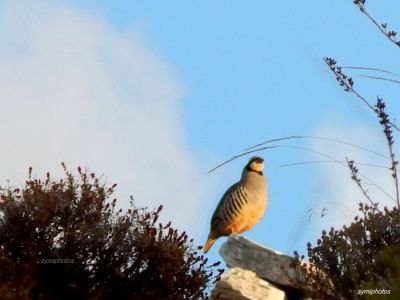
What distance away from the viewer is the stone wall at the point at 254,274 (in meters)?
8.52

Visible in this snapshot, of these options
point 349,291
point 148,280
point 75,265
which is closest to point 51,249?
point 75,265

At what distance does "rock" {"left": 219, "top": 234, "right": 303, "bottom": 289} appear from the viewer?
874cm

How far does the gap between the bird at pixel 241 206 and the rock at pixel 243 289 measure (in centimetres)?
148

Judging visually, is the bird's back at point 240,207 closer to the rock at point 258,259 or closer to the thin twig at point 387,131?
the rock at point 258,259

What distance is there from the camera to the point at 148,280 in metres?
8.17

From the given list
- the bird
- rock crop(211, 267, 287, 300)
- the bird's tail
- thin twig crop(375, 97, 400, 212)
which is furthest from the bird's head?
thin twig crop(375, 97, 400, 212)

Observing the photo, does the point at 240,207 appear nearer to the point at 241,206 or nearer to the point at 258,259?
the point at 241,206

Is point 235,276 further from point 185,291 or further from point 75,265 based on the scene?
point 75,265

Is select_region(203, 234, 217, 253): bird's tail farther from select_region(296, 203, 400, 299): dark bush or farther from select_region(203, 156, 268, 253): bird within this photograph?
select_region(296, 203, 400, 299): dark bush

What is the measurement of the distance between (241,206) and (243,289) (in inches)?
67.0

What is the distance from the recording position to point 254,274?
888 cm

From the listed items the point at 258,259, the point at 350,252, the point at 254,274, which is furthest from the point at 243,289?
the point at 350,252

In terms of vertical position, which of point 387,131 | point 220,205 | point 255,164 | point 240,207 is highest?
point 255,164

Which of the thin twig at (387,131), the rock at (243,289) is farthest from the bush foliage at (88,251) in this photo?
the thin twig at (387,131)
